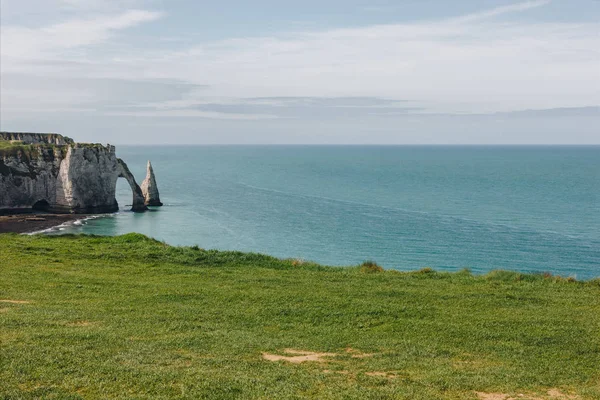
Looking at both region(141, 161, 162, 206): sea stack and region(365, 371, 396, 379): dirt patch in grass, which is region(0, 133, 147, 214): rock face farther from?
region(365, 371, 396, 379): dirt patch in grass

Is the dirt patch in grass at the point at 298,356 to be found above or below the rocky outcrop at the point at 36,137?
below

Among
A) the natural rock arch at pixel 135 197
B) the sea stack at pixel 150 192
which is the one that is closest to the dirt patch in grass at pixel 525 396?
the natural rock arch at pixel 135 197

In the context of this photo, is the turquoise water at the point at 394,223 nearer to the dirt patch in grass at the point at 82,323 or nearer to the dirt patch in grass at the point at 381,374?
the dirt patch in grass at the point at 381,374

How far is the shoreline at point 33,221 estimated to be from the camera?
63.7 metres

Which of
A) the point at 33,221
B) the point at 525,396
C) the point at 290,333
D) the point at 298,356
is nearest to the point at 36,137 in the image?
the point at 33,221

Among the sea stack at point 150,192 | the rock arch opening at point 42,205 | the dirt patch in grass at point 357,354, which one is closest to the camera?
the dirt patch in grass at point 357,354

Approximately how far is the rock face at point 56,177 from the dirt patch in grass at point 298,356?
6791cm

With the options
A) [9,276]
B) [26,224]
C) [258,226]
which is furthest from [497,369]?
[26,224]

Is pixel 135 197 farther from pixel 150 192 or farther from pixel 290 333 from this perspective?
pixel 290 333

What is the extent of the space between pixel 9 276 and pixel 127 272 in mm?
5309

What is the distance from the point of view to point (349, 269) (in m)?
30.5

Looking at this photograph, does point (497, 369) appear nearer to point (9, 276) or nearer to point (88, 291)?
point (88, 291)

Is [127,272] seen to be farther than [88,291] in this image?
Yes

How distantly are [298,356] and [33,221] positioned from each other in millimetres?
62415
